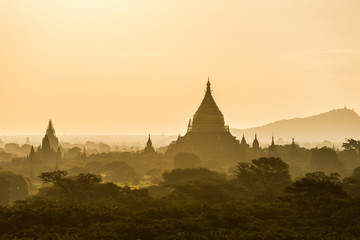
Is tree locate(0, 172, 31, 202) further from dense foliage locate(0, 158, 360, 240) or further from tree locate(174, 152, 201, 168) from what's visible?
dense foliage locate(0, 158, 360, 240)

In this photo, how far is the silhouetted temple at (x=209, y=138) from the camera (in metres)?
135

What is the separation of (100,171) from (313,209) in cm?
9084

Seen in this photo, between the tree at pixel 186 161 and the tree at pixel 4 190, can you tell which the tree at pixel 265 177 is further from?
the tree at pixel 186 161

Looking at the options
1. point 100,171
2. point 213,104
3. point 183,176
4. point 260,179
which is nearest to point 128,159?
point 100,171

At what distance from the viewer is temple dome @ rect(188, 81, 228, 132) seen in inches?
5418

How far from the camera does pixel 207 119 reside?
138125mm

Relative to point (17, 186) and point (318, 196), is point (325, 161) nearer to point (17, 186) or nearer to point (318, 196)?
point (17, 186)

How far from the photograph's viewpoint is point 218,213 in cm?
4203

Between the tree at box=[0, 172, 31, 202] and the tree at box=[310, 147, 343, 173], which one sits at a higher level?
the tree at box=[310, 147, 343, 173]

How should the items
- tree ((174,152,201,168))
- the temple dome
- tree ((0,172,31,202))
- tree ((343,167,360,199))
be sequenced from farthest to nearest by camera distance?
the temple dome < tree ((174,152,201,168)) < tree ((0,172,31,202)) < tree ((343,167,360,199))

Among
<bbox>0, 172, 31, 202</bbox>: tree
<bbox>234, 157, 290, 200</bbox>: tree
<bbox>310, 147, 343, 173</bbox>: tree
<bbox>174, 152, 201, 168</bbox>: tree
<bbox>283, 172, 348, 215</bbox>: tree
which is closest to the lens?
<bbox>283, 172, 348, 215</bbox>: tree

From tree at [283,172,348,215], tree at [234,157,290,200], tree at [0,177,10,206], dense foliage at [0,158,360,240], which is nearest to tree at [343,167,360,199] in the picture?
tree at [234,157,290,200]

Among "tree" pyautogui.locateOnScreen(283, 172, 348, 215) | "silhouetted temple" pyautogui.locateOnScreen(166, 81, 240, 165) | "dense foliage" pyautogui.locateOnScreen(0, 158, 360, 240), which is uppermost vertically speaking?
"silhouetted temple" pyautogui.locateOnScreen(166, 81, 240, 165)

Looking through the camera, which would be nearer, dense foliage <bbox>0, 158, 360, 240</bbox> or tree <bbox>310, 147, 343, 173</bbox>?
dense foliage <bbox>0, 158, 360, 240</bbox>
